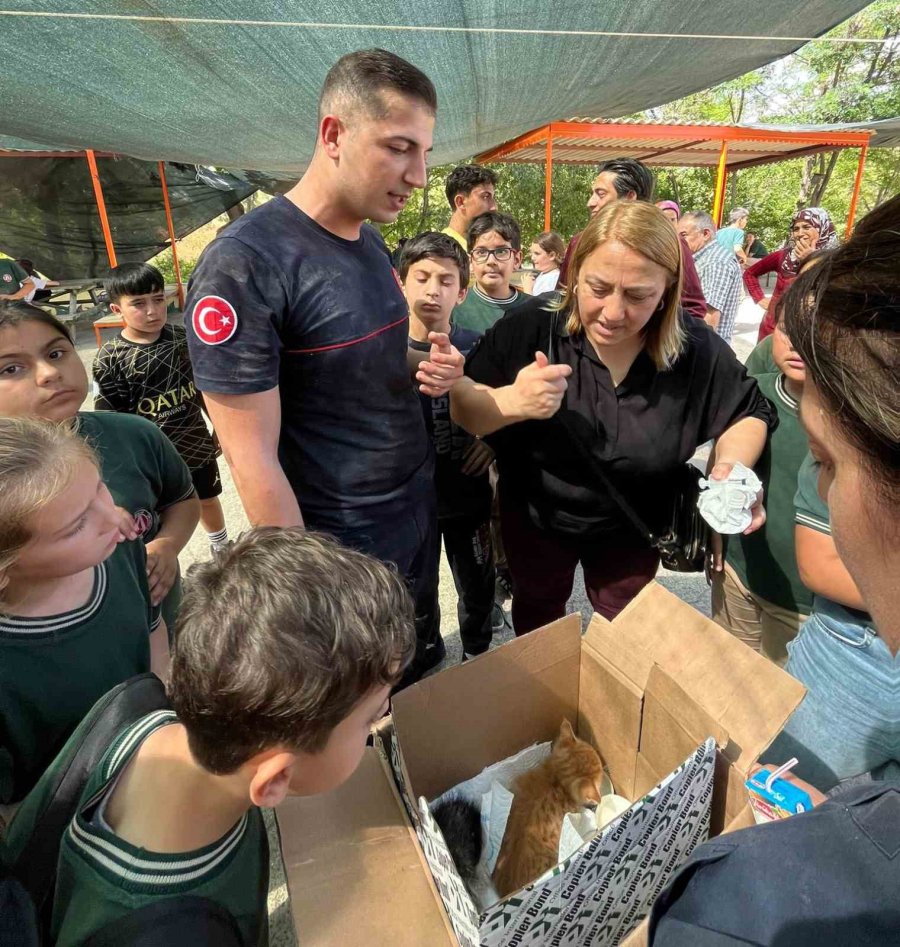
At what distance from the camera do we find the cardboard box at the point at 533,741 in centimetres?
89

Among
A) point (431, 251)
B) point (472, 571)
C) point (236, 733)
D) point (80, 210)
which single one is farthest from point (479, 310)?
point (80, 210)

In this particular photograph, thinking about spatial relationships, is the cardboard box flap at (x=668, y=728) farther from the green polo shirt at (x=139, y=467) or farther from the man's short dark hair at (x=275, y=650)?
the green polo shirt at (x=139, y=467)

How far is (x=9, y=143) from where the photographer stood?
676 centimetres

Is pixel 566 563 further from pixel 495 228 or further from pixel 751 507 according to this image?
pixel 495 228

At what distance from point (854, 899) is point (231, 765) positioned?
77cm

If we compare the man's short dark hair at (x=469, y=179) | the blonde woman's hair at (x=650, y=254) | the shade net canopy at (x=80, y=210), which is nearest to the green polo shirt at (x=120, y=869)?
the blonde woman's hair at (x=650, y=254)

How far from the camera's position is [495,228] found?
10.9 feet

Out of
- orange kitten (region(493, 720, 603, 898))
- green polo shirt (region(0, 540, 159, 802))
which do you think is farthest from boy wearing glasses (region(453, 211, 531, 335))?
green polo shirt (region(0, 540, 159, 802))

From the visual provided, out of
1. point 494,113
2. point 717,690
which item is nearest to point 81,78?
point 494,113

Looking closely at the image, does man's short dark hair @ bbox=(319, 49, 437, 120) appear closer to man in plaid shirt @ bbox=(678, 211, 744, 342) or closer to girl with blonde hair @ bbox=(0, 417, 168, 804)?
girl with blonde hair @ bbox=(0, 417, 168, 804)

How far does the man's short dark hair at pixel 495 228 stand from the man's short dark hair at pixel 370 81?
77.5 inches

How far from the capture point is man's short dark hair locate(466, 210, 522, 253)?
10.9ft

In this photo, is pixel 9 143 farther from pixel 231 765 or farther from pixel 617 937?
pixel 617 937

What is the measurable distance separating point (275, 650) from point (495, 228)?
10.0ft
